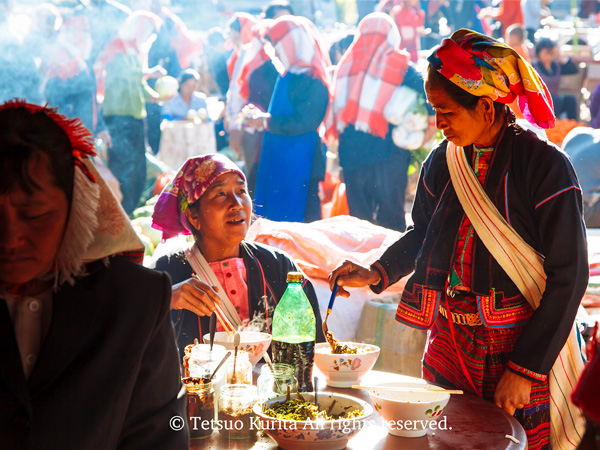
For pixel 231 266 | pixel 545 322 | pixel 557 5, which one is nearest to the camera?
pixel 545 322

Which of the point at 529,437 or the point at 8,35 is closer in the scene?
the point at 529,437

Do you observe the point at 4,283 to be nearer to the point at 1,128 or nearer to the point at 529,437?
the point at 1,128

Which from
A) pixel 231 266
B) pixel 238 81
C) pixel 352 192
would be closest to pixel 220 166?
pixel 231 266

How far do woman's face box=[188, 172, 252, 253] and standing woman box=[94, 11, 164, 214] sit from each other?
404cm

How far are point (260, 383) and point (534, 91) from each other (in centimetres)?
115

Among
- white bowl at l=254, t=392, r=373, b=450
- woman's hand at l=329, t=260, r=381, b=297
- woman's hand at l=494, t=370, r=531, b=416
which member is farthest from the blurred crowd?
white bowl at l=254, t=392, r=373, b=450

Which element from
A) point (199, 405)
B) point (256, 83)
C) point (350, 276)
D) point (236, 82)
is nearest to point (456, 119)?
point (350, 276)

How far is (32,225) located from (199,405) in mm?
736

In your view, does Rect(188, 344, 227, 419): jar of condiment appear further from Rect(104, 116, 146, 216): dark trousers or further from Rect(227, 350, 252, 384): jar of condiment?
Result: Rect(104, 116, 146, 216): dark trousers

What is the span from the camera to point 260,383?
1810 mm

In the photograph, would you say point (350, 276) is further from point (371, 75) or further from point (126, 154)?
point (126, 154)

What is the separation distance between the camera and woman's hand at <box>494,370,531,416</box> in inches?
77.9

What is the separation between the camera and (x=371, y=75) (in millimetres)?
5660

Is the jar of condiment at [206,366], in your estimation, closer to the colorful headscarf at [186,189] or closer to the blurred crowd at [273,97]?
the colorful headscarf at [186,189]
